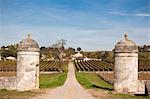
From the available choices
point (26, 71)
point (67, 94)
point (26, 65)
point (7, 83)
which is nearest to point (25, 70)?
point (26, 71)

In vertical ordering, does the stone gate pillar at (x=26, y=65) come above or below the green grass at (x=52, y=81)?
above

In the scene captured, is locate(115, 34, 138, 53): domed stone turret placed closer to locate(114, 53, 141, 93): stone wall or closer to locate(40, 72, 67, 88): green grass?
locate(114, 53, 141, 93): stone wall

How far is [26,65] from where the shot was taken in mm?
22188

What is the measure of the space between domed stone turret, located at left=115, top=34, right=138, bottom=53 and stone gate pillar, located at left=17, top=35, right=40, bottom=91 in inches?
215

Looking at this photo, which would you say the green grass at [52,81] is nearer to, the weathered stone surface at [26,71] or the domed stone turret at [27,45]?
the weathered stone surface at [26,71]

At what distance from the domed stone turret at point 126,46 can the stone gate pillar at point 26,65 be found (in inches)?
215

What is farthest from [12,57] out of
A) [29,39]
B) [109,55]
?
[29,39]

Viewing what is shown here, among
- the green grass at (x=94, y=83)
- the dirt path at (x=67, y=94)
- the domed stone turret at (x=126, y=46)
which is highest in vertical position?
the domed stone turret at (x=126, y=46)

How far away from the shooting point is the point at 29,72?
2227cm

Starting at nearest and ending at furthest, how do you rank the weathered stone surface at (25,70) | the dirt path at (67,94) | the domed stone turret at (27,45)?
the dirt path at (67,94) < the weathered stone surface at (25,70) < the domed stone turret at (27,45)

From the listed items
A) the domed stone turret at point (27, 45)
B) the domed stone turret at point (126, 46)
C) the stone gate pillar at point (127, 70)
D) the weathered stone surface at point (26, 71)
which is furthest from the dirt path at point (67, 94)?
the domed stone turret at point (126, 46)

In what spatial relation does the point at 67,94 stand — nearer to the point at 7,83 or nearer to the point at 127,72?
the point at 127,72

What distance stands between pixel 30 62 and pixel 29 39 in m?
1.62

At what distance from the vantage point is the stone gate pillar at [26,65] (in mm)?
22141
